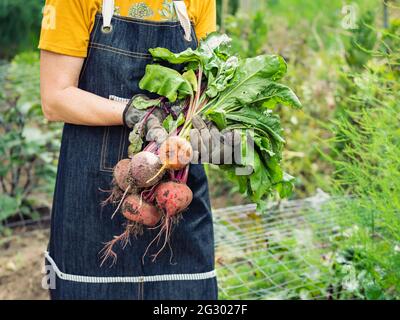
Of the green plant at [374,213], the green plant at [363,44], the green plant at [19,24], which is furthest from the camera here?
the green plant at [19,24]

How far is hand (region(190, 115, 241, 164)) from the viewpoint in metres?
1.89

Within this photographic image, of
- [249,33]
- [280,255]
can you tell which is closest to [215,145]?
[280,255]

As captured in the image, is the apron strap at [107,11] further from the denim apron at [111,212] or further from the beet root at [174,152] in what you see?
the beet root at [174,152]

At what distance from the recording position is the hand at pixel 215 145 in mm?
1895

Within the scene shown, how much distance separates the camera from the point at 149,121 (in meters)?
1.93

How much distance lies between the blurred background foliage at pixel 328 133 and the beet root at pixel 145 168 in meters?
0.98

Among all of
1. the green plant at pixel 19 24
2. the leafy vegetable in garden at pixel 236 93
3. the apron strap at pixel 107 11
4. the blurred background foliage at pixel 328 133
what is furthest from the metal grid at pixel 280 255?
the green plant at pixel 19 24

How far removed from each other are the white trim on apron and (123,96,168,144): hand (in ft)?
0.78

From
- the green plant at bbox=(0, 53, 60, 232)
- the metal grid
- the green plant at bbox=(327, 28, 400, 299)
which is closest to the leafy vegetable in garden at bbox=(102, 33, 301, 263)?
the green plant at bbox=(327, 28, 400, 299)

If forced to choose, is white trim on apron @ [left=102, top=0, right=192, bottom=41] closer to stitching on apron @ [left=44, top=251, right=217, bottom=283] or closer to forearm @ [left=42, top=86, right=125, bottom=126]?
forearm @ [left=42, top=86, right=125, bottom=126]

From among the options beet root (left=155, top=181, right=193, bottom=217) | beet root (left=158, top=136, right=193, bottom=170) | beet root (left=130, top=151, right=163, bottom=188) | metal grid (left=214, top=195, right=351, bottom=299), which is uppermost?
beet root (left=158, top=136, right=193, bottom=170)

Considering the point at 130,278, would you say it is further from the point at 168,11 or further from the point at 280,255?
the point at 280,255

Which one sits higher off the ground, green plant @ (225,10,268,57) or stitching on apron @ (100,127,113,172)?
green plant @ (225,10,268,57)
